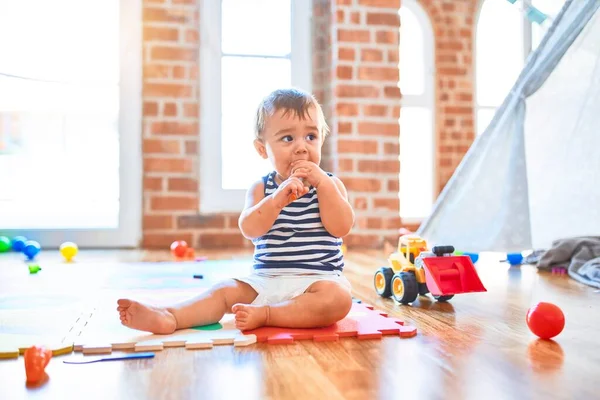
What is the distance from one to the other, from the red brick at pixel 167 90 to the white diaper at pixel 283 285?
1787 mm

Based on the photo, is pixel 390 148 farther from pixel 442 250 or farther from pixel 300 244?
pixel 300 244

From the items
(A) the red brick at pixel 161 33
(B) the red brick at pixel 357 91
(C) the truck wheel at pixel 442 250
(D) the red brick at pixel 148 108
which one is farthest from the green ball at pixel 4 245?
(C) the truck wheel at pixel 442 250

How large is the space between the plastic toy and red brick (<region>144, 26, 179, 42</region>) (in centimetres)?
219

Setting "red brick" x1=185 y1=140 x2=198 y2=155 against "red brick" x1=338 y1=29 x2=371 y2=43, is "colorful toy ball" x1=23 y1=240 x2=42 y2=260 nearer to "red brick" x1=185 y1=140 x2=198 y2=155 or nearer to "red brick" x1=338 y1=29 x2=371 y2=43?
"red brick" x1=185 y1=140 x2=198 y2=155

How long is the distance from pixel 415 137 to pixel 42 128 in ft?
7.47

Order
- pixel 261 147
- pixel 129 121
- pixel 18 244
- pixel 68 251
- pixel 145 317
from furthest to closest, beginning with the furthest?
pixel 129 121
pixel 18 244
pixel 68 251
pixel 261 147
pixel 145 317

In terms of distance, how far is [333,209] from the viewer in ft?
3.95

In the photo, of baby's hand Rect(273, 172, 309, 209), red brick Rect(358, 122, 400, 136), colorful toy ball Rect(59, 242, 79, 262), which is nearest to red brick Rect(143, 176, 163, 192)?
colorful toy ball Rect(59, 242, 79, 262)

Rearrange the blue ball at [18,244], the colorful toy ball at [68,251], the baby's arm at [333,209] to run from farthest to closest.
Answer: the blue ball at [18,244] < the colorful toy ball at [68,251] < the baby's arm at [333,209]

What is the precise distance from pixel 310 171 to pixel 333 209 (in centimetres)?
9

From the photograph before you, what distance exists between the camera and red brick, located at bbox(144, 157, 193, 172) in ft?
9.19

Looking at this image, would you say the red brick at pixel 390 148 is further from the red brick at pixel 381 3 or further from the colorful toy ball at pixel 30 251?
the colorful toy ball at pixel 30 251

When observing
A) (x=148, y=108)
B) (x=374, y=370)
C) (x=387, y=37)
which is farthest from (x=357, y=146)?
(x=374, y=370)

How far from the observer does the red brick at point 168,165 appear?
110 inches
